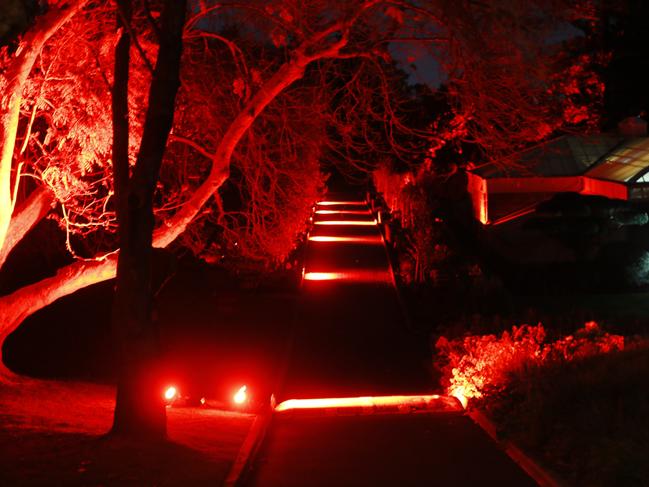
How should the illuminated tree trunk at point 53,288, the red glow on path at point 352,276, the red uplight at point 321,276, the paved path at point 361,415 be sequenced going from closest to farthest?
the paved path at point 361,415 → the illuminated tree trunk at point 53,288 → the red glow on path at point 352,276 → the red uplight at point 321,276

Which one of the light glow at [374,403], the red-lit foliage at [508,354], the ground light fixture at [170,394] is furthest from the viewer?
the ground light fixture at [170,394]

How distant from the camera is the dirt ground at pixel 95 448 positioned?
7340 mm

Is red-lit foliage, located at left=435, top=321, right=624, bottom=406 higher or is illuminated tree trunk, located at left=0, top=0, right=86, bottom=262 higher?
illuminated tree trunk, located at left=0, top=0, right=86, bottom=262

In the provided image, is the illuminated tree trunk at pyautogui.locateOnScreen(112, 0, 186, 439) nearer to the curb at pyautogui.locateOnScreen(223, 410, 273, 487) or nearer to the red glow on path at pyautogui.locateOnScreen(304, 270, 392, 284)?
the curb at pyautogui.locateOnScreen(223, 410, 273, 487)

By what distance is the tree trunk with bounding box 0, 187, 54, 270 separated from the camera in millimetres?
13414

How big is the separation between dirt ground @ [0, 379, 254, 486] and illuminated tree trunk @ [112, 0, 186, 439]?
0.32 metres

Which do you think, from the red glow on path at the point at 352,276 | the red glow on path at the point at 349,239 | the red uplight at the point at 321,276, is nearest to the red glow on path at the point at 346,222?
the red glow on path at the point at 349,239

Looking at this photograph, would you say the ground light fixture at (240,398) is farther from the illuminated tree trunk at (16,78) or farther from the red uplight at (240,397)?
the illuminated tree trunk at (16,78)

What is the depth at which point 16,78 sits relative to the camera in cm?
1139

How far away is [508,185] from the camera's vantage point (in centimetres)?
3272

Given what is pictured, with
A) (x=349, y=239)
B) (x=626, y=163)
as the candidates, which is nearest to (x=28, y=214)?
(x=626, y=163)

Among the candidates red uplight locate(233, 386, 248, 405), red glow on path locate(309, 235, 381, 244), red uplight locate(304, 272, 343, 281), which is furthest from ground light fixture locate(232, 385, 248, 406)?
red glow on path locate(309, 235, 381, 244)

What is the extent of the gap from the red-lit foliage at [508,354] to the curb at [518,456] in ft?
1.15

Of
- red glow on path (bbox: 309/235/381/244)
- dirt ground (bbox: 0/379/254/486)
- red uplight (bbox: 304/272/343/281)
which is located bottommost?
red glow on path (bbox: 309/235/381/244)
